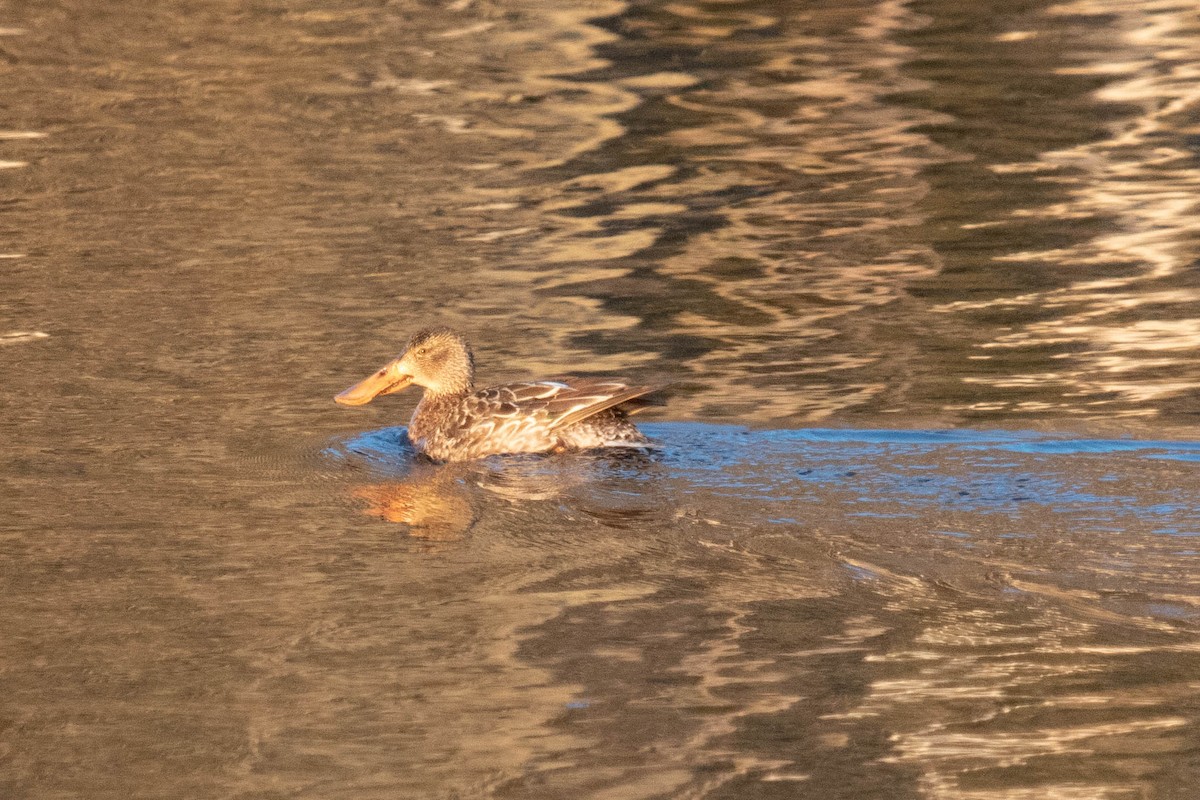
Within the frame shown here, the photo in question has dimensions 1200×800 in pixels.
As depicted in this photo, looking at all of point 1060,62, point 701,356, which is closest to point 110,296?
point 701,356

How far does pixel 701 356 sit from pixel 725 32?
16503 millimetres

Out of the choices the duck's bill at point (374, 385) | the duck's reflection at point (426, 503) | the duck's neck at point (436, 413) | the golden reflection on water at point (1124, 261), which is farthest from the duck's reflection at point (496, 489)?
the golden reflection on water at point (1124, 261)

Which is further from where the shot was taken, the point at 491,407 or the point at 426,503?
the point at 491,407

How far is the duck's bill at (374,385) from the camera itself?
32.5 ft

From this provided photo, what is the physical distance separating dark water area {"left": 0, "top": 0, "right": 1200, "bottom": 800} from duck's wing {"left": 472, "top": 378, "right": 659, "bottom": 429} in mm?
252

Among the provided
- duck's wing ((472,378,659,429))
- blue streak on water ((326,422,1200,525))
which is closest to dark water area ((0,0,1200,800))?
blue streak on water ((326,422,1200,525))

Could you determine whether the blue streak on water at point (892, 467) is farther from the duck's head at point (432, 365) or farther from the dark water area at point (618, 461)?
the duck's head at point (432, 365)

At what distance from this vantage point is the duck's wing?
9031 millimetres

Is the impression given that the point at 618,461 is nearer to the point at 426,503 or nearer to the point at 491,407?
the point at 491,407

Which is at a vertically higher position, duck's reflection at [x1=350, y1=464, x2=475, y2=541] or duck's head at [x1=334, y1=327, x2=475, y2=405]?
duck's head at [x1=334, y1=327, x2=475, y2=405]

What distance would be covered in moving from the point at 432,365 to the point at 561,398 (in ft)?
3.65

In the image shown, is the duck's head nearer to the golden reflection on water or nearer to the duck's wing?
the duck's wing

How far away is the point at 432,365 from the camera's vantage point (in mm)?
10023

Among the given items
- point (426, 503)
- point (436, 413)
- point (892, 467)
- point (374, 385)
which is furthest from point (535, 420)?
point (892, 467)
